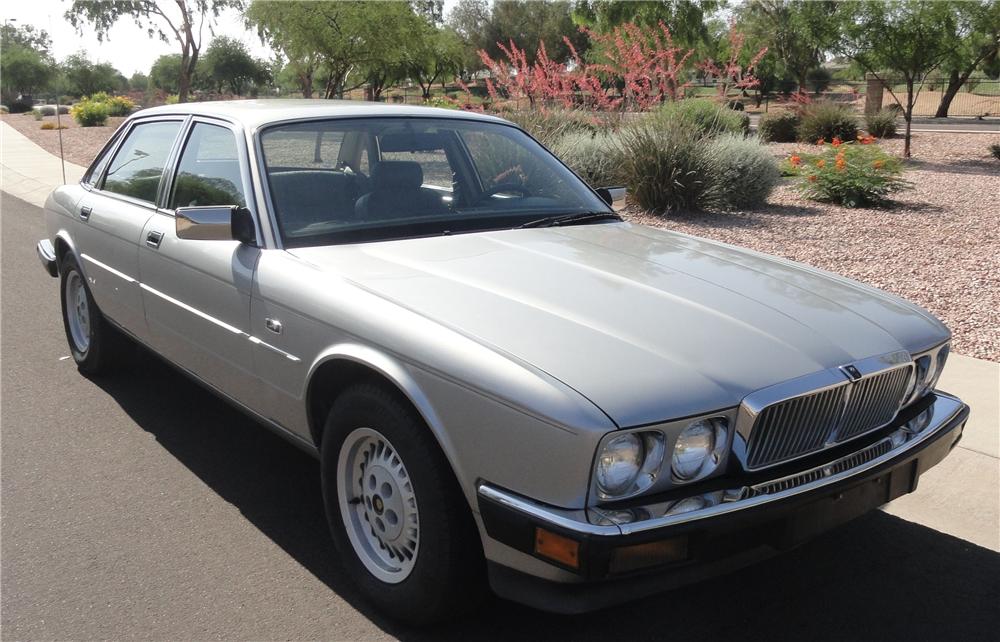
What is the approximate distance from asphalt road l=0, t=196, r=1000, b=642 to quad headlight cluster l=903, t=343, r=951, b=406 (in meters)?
0.74

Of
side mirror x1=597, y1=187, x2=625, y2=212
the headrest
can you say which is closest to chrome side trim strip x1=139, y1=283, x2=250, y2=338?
the headrest

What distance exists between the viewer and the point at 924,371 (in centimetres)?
342

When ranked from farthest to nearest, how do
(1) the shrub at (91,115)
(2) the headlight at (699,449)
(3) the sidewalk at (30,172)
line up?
(1) the shrub at (91,115) → (3) the sidewalk at (30,172) → (2) the headlight at (699,449)

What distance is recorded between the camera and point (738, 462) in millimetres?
2742

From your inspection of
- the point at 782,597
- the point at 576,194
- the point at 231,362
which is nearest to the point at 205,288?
the point at 231,362

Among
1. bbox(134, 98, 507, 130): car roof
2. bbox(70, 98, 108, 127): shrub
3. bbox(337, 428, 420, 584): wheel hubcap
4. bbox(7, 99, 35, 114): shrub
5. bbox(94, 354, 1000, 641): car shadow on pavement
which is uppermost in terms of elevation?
bbox(7, 99, 35, 114): shrub

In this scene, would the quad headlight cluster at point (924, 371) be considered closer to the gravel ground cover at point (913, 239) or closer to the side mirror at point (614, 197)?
the side mirror at point (614, 197)

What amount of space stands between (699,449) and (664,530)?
11.0 inches

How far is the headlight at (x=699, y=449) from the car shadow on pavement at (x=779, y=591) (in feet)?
2.61

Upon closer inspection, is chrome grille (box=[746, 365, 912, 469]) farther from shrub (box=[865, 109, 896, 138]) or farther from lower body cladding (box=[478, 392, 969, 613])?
shrub (box=[865, 109, 896, 138])

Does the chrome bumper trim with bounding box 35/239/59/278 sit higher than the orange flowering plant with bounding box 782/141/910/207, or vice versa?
the orange flowering plant with bounding box 782/141/910/207

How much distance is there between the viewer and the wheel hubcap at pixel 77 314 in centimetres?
588

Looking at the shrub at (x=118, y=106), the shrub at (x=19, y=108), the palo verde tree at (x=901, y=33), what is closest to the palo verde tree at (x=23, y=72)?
the shrub at (x=19, y=108)

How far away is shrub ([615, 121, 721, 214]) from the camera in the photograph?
11.1 metres
